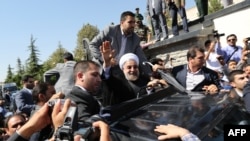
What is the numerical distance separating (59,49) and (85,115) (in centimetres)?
4858

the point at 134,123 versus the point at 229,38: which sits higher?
the point at 229,38

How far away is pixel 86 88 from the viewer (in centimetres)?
263

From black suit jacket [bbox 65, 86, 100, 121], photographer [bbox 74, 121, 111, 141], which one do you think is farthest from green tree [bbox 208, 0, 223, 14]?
photographer [bbox 74, 121, 111, 141]

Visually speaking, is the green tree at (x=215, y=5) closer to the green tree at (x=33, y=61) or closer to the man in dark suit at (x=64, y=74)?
the green tree at (x=33, y=61)

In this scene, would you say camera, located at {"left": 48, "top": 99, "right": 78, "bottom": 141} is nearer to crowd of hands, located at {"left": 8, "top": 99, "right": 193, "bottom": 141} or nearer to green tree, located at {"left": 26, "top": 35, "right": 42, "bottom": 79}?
crowd of hands, located at {"left": 8, "top": 99, "right": 193, "bottom": 141}

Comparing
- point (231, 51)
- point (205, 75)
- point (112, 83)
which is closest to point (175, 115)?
point (112, 83)

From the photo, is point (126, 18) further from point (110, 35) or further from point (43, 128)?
point (43, 128)

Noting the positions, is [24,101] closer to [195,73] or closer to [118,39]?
[118,39]

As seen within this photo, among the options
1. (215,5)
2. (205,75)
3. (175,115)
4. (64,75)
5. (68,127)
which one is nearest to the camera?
(68,127)

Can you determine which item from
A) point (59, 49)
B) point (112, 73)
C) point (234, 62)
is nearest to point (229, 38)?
point (234, 62)

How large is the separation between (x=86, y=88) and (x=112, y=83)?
82 centimetres

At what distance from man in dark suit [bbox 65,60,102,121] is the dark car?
0.80 ft

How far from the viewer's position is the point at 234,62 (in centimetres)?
638

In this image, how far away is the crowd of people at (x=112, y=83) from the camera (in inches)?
73.4
